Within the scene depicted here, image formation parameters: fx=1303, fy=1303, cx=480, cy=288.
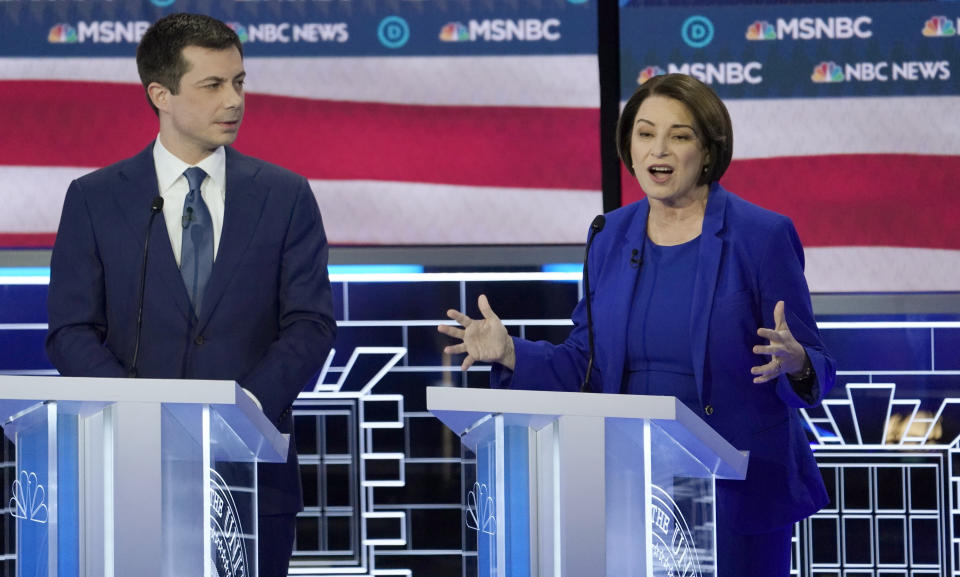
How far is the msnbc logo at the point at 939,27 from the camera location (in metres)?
4.32

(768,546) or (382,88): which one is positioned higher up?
(382,88)

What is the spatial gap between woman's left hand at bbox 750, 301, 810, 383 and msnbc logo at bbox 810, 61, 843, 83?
190 centimetres

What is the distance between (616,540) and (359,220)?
2456 millimetres

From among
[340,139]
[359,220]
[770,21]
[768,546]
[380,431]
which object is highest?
[770,21]

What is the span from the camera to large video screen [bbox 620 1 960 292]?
4.30m

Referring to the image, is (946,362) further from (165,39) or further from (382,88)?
(165,39)

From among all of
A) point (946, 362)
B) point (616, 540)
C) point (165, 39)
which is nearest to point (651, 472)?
point (616, 540)

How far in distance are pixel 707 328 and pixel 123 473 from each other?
1294 mm

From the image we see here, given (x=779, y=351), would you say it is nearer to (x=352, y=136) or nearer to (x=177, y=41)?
(x=177, y=41)

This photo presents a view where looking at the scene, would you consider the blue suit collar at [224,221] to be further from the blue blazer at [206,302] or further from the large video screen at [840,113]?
the large video screen at [840,113]

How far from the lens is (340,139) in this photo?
4391 millimetres

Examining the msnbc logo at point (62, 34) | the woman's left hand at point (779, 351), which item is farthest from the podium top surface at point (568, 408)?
the msnbc logo at point (62, 34)

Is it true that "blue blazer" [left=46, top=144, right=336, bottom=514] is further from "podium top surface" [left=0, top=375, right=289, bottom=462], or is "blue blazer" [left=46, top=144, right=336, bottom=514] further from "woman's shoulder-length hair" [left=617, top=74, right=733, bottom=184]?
"woman's shoulder-length hair" [left=617, top=74, right=733, bottom=184]

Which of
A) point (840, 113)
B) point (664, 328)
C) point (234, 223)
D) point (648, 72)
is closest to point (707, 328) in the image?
point (664, 328)
